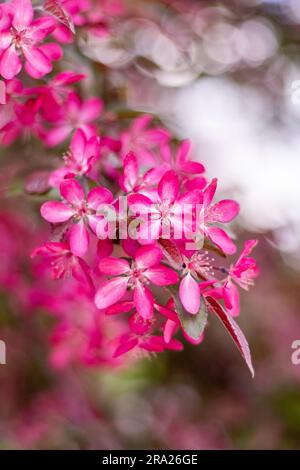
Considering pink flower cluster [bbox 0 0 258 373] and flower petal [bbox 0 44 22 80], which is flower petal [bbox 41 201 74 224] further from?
flower petal [bbox 0 44 22 80]

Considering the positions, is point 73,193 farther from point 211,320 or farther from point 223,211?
point 211,320

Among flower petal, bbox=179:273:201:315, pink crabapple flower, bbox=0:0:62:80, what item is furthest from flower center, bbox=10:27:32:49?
flower petal, bbox=179:273:201:315

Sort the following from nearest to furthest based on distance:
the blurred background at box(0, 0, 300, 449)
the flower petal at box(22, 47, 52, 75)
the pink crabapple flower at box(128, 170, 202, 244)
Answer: the pink crabapple flower at box(128, 170, 202, 244) → the flower petal at box(22, 47, 52, 75) → the blurred background at box(0, 0, 300, 449)

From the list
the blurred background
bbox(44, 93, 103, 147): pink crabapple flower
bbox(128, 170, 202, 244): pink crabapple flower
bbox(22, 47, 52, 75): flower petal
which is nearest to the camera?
bbox(128, 170, 202, 244): pink crabapple flower

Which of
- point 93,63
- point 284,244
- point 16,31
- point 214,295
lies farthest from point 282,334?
point 16,31

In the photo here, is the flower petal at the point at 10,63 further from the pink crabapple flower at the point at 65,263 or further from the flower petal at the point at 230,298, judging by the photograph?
the flower petal at the point at 230,298

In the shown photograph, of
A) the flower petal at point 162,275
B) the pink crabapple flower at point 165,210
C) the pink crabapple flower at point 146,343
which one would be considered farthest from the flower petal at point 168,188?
the pink crabapple flower at point 146,343

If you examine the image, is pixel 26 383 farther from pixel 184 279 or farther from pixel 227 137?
pixel 184 279
